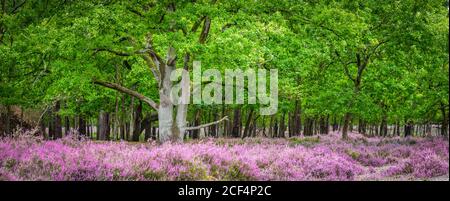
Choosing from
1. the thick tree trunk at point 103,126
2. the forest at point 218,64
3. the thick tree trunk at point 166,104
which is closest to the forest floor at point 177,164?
the forest at point 218,64

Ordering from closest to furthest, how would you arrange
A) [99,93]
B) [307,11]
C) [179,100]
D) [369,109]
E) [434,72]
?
1. [307,11]
2. [179,100]
3. [369,109]
4. [434,72]
5. [99,93]

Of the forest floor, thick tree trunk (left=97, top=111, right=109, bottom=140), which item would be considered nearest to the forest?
the forest floor

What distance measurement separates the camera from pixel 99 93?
2736 centimetres

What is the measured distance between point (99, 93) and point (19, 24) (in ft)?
25.1

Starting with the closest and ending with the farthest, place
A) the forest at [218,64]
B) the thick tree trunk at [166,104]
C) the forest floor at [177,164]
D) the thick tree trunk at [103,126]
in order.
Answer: the forest floor at [177,164], the forest at [218,64], the thick tree trunk at [166,104], the thick tree trunk at [103,126]

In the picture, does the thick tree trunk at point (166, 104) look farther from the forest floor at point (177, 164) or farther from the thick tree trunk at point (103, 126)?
the thick tree trunk at point (103, 126)

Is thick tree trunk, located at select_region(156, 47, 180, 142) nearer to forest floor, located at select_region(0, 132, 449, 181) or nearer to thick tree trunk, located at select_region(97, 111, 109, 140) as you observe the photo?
forest floor, located at select_region(0, 132, 449, 181)

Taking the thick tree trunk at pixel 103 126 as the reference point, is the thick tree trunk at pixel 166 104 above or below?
above

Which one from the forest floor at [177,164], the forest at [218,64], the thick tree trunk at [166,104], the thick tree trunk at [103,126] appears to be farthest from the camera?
the thick tree trunk at [103,126]

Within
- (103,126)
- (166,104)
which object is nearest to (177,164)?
(166,104)

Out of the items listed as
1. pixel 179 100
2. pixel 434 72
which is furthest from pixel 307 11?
pixel 434 72

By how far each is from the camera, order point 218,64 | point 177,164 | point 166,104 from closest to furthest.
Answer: point 177,164, point 218,64, point 166,104

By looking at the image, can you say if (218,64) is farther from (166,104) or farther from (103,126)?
(103,126)
